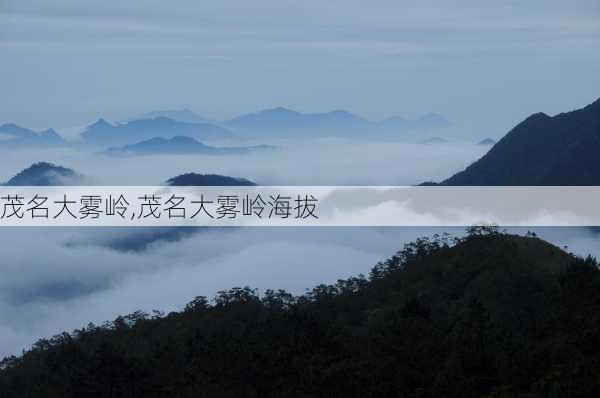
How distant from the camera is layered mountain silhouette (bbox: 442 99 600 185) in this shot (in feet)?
319

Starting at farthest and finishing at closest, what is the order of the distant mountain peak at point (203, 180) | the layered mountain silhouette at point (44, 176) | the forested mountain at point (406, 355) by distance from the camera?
the layered mountain silhouette at point (44, 176), the distant mountain peak at point (203, 180), the forested mountain at point (406, 355)

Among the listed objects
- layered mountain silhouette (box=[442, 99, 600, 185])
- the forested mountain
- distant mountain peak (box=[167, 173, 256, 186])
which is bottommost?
the forested mountain

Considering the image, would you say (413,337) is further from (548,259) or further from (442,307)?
(548,259)

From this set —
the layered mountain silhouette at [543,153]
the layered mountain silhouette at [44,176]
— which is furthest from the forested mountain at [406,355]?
the layered mountain silhouette at [44,176]

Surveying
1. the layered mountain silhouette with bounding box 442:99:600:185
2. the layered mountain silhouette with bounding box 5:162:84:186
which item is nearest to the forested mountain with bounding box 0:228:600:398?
the layered mountain silhouette with bounding box 442:99:600:185

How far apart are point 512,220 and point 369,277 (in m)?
41.4

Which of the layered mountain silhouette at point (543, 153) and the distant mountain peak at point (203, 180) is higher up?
the layered mountain silhouette at point (543, 153)

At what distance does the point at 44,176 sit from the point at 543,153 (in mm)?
69128

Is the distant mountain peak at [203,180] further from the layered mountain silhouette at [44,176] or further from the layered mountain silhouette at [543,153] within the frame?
the layered mountain silhouette at [543,153]

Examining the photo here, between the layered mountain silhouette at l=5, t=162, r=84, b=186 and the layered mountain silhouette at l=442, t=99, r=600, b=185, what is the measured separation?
51.9 m

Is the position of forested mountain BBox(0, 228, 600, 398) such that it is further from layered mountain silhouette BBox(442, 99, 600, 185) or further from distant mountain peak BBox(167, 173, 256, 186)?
distant mountain peak BBox(167, 173, 256, 186)

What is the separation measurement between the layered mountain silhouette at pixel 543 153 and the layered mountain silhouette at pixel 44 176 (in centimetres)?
5185

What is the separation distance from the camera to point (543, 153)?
351 feet

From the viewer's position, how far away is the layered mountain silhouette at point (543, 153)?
97188mm
